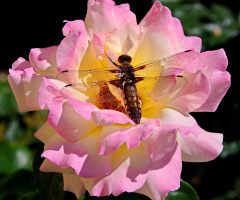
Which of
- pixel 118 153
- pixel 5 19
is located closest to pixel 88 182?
pixel 118 153

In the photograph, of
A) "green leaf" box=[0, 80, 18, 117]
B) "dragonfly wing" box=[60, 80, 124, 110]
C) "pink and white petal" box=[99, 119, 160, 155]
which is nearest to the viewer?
"pink and white petal" box=[99, 119, 160, 155]

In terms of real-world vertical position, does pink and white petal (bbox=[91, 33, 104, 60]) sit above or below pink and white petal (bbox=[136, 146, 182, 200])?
→ above

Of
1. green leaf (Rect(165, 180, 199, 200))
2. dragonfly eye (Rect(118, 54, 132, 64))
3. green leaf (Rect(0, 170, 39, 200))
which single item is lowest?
green leaf (Rect(0, 170, 39, 200))

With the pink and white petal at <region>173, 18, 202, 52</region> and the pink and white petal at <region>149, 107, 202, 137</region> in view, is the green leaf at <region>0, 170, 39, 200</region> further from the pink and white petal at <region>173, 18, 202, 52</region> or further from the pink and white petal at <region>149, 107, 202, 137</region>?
the pink and white petal at <region>173, 18, 202, 52</region>

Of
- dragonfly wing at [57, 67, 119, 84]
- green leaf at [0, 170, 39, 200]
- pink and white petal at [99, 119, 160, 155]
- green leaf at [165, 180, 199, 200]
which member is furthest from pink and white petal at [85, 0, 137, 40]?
green leaf at [0, 170, 39, 200]

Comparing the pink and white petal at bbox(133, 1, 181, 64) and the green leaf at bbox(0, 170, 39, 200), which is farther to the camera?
the green leaf at bbox(0, 170, 39, 200)
